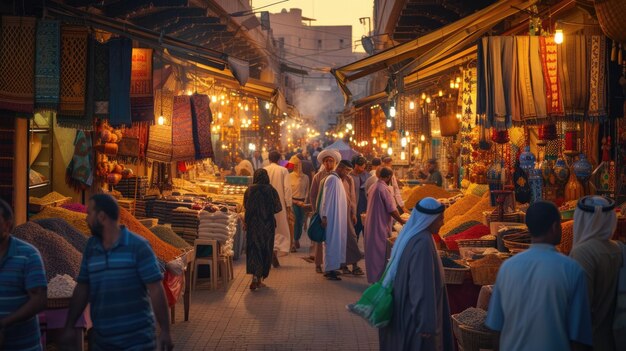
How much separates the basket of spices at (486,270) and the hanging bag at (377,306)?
191 centimetres

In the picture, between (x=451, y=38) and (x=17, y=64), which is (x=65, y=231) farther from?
(x=451, y=38)

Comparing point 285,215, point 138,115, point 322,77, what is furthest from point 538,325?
point 322,77

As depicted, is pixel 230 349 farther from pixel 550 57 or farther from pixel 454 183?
pixel 454 183

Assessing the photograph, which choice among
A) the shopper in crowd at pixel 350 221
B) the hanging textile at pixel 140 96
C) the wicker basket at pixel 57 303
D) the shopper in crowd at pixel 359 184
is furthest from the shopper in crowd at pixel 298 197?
the wicker basket at pixel 57 303

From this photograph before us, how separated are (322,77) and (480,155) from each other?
3102 inches

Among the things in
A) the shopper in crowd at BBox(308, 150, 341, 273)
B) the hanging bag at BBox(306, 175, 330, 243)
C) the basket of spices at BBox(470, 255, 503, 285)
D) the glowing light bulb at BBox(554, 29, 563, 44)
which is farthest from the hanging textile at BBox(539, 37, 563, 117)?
the shopper in crowd at BBox(308, 150, 341, 273)

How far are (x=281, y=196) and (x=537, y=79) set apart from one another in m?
6.70

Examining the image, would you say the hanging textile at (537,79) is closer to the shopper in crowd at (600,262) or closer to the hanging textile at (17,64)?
the shopper in crowd at (600,262)

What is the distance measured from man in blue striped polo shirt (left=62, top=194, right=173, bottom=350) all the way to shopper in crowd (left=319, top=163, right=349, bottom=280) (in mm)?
7708

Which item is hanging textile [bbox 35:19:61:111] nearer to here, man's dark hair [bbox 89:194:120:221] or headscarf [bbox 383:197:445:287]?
man's dark hair [bbox 89:194:120:221]

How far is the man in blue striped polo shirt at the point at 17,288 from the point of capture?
455 centimetres

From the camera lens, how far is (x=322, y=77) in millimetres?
91250

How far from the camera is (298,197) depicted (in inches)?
644

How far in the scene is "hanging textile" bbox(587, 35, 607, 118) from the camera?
8219 mm
